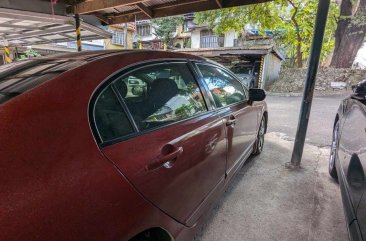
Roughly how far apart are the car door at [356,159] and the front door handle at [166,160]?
1249 millimetres

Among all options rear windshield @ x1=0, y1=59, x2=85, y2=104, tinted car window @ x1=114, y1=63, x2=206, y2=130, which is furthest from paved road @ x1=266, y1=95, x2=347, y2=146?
rear windshield @ x1=0, y1=59, x2=85, y2=104

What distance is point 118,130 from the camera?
4.13 ft

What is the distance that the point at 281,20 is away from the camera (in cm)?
1700

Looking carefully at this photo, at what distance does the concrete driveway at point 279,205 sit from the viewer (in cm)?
229

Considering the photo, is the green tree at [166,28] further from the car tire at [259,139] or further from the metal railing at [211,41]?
the car tire at [259,139]

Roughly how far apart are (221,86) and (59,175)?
2.00m

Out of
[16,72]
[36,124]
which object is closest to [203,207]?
[36,124]

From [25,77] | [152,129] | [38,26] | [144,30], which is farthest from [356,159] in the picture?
[144,30]

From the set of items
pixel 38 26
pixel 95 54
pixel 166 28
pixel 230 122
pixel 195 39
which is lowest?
pixel 230 122

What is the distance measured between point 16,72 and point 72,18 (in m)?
4.75

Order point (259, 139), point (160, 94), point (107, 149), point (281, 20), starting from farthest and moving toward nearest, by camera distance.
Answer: point (281, 20) → point (259, 139) → point (160, 94) → point (107, 149)

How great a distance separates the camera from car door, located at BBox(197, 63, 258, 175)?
2.36 metres

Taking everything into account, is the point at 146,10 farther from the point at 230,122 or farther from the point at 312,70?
the point at 230,122

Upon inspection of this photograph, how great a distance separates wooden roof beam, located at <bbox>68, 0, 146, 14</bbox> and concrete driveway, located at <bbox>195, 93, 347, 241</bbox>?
11.0ft
